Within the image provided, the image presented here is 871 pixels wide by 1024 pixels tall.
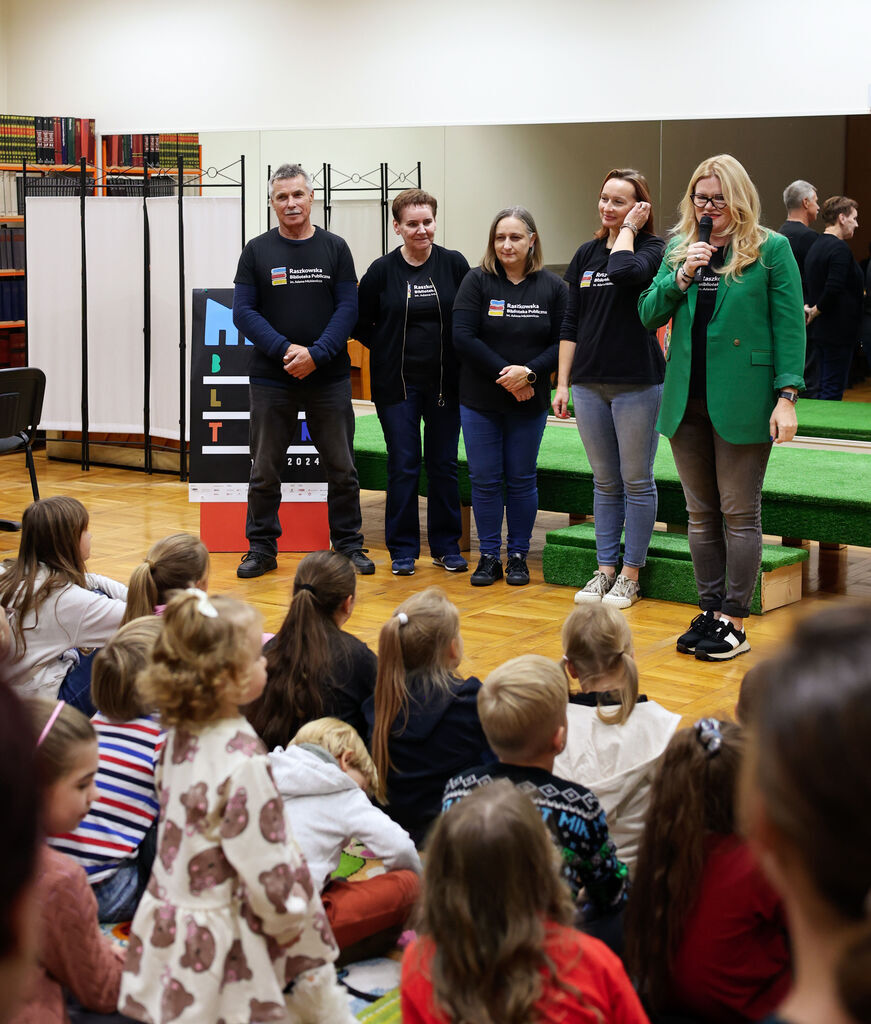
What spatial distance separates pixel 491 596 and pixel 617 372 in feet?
3.19

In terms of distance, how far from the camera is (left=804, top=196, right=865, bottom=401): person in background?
7.21m

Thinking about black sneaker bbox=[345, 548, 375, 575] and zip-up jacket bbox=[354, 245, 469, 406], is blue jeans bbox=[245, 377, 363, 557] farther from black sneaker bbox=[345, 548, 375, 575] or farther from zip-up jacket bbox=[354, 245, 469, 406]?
zip-up jacket bbox=[354, 245, 469, 406]

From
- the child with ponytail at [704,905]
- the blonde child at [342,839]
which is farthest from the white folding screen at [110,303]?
the child with ponytail at [704,905]

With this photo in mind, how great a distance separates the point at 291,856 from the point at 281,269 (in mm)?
3494

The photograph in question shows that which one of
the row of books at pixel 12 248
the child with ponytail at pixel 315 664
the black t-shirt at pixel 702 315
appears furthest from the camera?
the row of books at pixel 12 248

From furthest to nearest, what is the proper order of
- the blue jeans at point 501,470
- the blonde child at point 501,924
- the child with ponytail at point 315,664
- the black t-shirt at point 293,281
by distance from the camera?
the black t-shirt at point 293,281 < the blue jeans at point 501,470 < the child with ponytail at point 315,664 < the blonde child at point 501,924

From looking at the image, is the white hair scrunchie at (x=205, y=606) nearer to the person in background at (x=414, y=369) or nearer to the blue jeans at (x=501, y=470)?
the blue jeans at (x=501, y=470)

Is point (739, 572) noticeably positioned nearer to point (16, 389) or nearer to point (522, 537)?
point (522, 537)

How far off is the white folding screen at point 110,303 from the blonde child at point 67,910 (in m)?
5.33

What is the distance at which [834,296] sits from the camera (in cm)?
751

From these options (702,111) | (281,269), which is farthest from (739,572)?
(702,111)

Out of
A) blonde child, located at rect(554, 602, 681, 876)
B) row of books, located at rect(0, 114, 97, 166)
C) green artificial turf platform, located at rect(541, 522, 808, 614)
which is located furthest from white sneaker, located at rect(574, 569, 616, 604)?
row of books, located at rect(0, 114, 97, 166)

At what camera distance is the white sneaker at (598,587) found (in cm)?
457

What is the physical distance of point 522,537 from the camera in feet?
16.3
